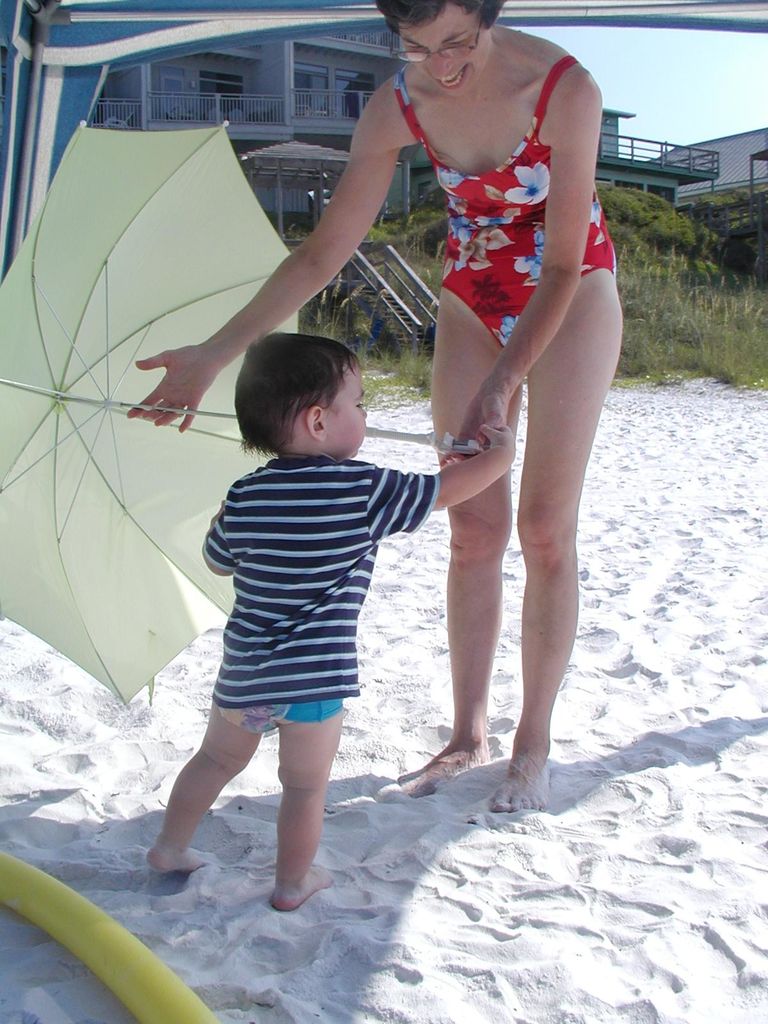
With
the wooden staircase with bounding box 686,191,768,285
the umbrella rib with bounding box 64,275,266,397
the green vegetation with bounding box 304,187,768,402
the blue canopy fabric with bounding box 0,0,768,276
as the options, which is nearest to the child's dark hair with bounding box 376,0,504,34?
the umbrella rib with bounding box 64,275,266,397

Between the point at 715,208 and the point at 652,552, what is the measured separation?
23.1 m

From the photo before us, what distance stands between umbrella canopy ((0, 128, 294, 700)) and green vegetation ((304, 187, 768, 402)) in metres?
7.45

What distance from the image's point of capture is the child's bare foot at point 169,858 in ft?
6.75

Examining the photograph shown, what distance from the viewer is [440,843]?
2.23 metres

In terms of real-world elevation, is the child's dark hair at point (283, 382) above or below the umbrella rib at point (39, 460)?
above

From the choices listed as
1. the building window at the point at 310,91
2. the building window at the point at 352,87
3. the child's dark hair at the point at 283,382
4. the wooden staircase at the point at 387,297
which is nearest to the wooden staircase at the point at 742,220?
the building window at the point at 352,87

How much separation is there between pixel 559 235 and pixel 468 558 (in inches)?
33.3

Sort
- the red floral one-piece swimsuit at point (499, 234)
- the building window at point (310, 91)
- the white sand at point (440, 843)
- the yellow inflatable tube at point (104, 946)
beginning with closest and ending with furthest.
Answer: the yellow inflatable tube at point (104, 946), the white sand at point (440, 843), the red floral one-piece swimsuit at point (499, 234), the building window at point (310, 91)

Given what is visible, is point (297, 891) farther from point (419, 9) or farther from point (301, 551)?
point (419, 9)

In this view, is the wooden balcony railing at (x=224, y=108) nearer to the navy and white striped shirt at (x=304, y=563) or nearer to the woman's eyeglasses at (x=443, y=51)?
the woman's eyeglasses at (x=443, y=51)

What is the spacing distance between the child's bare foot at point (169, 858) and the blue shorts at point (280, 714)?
12.5 inches

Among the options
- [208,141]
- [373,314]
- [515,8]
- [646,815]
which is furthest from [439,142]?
[373,314]

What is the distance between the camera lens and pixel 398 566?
4559 mm

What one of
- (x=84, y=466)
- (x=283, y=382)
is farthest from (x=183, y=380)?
(x=84, y=466)
